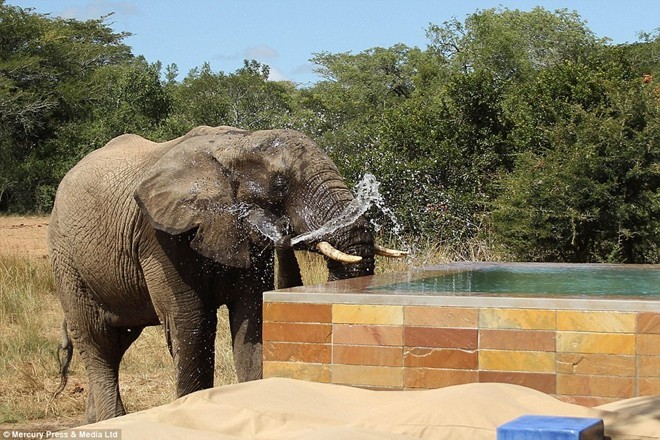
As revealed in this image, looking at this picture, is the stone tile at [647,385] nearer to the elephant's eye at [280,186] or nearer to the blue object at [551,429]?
the blue object at [551,429]

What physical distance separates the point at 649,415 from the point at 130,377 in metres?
8.02

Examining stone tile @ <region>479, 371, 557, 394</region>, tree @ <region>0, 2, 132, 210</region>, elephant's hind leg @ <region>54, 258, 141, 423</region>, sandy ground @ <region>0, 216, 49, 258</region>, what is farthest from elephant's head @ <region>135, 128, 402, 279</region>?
tree @ <region>0, 2, 132, 210</region>

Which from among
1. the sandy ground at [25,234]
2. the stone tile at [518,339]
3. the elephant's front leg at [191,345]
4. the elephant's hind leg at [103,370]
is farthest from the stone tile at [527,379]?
the sandy ground at [25,234]

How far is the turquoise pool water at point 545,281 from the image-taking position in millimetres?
6523

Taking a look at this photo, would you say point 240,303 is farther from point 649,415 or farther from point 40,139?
point 40,139

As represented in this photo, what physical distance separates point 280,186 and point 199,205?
22.2 inches

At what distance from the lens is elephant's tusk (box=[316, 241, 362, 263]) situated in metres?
7.10

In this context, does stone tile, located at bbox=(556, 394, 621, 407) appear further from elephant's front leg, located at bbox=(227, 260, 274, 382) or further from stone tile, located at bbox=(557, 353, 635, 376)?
elephant's front leg, located at bbox=(227, 260, 274, 382)

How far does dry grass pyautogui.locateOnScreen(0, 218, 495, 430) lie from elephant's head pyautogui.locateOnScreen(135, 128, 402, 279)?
7.84 feet

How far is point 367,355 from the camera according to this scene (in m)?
4.95

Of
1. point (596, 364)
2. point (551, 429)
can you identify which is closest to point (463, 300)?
point (596, 364)

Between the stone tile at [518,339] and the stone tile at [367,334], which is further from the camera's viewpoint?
the stone tile at [367,334]

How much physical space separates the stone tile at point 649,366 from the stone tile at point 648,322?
0.11 m

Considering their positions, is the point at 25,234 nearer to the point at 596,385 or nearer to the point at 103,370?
the point at 103,370
